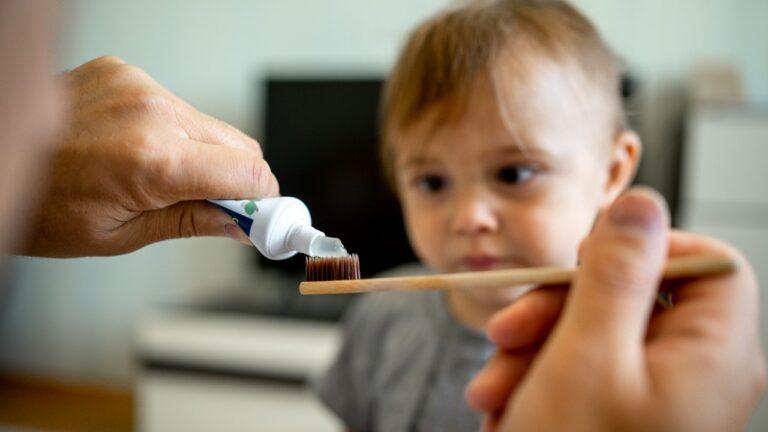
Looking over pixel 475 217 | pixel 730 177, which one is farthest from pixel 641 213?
pixel 730 177

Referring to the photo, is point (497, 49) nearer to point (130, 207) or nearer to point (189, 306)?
point (130, 207)

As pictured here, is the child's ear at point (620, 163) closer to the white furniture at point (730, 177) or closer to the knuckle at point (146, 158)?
the knuckle at point (146, 158)

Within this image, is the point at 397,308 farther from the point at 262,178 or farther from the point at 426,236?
the point at 262,178

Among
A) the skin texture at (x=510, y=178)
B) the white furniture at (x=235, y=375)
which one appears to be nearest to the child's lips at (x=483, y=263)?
the skin texture at (x=510, y=178)

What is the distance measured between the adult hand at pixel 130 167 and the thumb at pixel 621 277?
171mm

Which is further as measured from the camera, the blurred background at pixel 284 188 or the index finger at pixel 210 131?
the blurred background at pixel 284 188

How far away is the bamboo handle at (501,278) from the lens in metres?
0.25

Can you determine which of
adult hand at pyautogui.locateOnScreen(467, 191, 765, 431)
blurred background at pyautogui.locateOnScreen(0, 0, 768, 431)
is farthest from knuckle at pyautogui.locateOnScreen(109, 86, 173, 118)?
blurred background at pyautogui.locateOnScreen(0, 0, 768, 431)

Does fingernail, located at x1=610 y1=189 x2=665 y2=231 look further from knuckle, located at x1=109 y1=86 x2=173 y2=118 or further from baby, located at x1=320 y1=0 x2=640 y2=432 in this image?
baby, located at x1=320 y1=0 x2=640 y2=432

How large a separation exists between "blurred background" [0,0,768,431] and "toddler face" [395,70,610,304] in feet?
1.90

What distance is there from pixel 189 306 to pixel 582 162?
1266 mm

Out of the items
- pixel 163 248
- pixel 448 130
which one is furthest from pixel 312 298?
pixel 448 130

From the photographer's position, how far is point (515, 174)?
556 millimetres

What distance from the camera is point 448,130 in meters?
0.57
